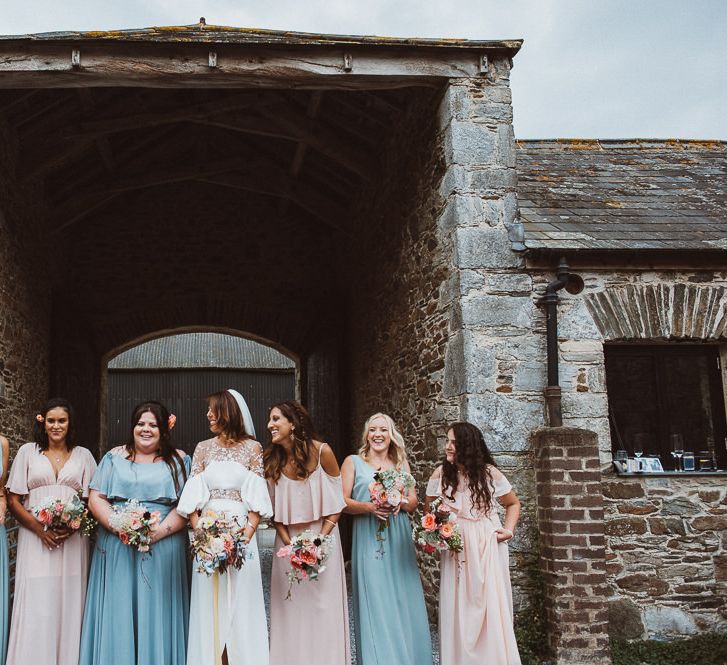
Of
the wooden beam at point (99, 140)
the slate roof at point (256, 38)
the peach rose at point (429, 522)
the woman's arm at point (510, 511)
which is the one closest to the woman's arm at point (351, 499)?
the peach rose at point (429, 522)

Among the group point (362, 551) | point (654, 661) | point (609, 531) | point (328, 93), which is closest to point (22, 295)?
point (328, 93)

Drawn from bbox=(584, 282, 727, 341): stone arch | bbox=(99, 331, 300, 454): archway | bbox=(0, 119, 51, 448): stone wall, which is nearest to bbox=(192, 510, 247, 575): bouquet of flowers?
bbox=(584, 282, 727, 341): stone arch

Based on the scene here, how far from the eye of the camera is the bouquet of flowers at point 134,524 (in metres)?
3.97

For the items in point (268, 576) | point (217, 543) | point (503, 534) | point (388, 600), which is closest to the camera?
point (217, 543)

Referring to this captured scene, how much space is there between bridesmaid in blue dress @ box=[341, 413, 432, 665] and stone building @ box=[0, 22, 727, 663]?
1.47 m

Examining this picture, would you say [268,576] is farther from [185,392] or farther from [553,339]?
[185,392]

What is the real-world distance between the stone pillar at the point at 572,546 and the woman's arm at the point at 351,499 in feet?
5.84

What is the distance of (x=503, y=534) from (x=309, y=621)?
1.32m

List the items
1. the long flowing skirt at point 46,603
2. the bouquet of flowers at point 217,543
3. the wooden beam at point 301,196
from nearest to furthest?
the bouquet of flowers at point 217,543, the long flowing skirt at point 46,603, the wooden beam at point 301,196

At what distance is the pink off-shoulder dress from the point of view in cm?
423

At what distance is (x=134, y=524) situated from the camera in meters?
3.98

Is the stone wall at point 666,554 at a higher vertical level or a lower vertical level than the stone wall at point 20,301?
lower

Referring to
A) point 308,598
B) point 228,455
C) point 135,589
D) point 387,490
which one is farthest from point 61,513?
point 387,490

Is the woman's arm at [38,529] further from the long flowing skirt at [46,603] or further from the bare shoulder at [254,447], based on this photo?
the bare shoulder at [254,447]
